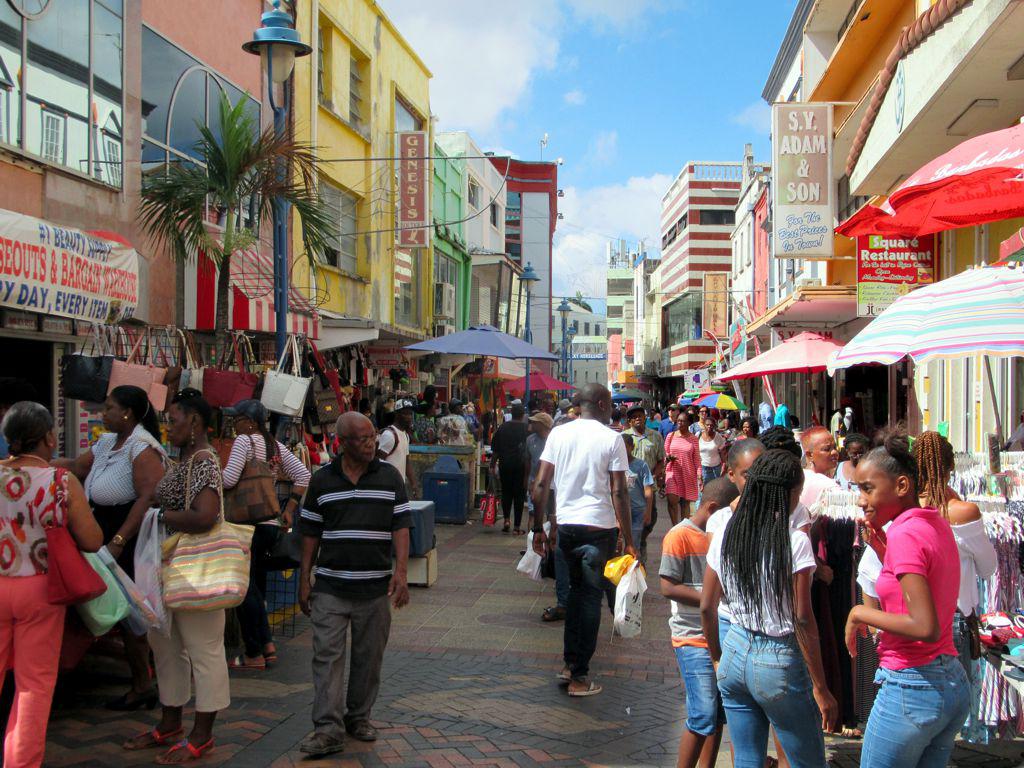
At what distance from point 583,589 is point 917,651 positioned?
316 cm

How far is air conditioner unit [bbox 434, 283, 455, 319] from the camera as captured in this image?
25641 millimetres

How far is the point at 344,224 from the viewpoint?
1923 cm

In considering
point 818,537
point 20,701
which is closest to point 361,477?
point 20,701

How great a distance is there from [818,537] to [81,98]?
27.3 feet

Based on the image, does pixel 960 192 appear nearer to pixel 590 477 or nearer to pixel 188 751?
pixel 590 477

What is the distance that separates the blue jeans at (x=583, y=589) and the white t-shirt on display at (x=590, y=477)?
83 mm

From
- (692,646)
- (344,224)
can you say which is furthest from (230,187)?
(344,224)

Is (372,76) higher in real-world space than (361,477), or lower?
higher

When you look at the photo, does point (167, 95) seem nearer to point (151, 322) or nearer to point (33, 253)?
point (151, 322)

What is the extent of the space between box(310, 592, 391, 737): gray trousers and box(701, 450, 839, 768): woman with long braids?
87.8 inches

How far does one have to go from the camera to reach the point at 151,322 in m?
11.0

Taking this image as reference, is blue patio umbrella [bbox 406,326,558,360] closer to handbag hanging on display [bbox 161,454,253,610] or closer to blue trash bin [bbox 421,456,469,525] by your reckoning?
blue trash bin [bbox 421,456,469,525]

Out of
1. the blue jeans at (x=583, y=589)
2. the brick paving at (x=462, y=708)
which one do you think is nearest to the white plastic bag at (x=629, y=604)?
the brick paving at (x=462, y=708)

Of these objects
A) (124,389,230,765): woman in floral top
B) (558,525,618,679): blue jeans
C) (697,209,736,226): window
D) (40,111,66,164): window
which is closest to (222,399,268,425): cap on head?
(124,389,230,765): woman in floral top
